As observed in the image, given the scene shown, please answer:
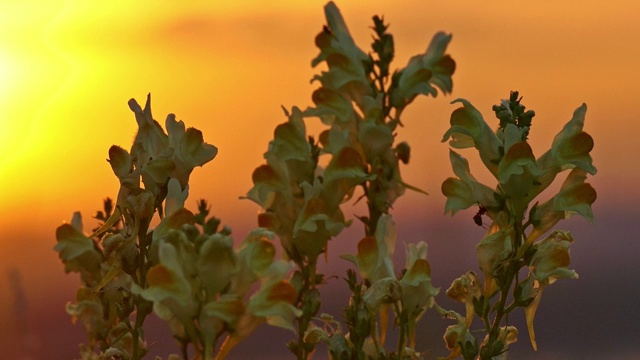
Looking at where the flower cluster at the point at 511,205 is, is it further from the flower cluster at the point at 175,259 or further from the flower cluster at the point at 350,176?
the flower cluster at the point at 175,259

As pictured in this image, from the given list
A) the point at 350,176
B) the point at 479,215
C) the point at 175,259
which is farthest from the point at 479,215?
the point at 175,259

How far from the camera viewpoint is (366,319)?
2.58 m

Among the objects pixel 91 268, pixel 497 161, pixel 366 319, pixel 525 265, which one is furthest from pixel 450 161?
pixel 91 268

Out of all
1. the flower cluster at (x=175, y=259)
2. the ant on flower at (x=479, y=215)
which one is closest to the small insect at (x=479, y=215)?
the ant on flower at (x=479, y=215)

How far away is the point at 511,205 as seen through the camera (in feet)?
9.16

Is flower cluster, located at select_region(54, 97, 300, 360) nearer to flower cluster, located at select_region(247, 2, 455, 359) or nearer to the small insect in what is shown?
flower cluster, located at select_region(247, 2, 455, 359)

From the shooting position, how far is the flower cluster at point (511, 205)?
9.02 feet

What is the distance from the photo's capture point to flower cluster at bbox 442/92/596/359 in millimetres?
2750

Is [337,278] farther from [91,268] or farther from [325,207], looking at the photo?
[91,268]

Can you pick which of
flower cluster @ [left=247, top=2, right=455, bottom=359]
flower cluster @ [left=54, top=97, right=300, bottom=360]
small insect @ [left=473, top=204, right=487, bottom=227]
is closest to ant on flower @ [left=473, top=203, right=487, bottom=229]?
small insect @ [left=473, top=204, right=487, bottom=227]

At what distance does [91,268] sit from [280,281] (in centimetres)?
118

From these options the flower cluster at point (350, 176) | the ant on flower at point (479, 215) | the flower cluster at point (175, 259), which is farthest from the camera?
the ant on flower at point (479, 215)

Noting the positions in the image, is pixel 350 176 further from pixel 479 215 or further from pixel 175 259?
pixel 175 259

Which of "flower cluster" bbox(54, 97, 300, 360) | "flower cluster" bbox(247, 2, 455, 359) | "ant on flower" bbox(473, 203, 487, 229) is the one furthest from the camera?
"ant on flower" bbox(473, 203, 487, 229)
